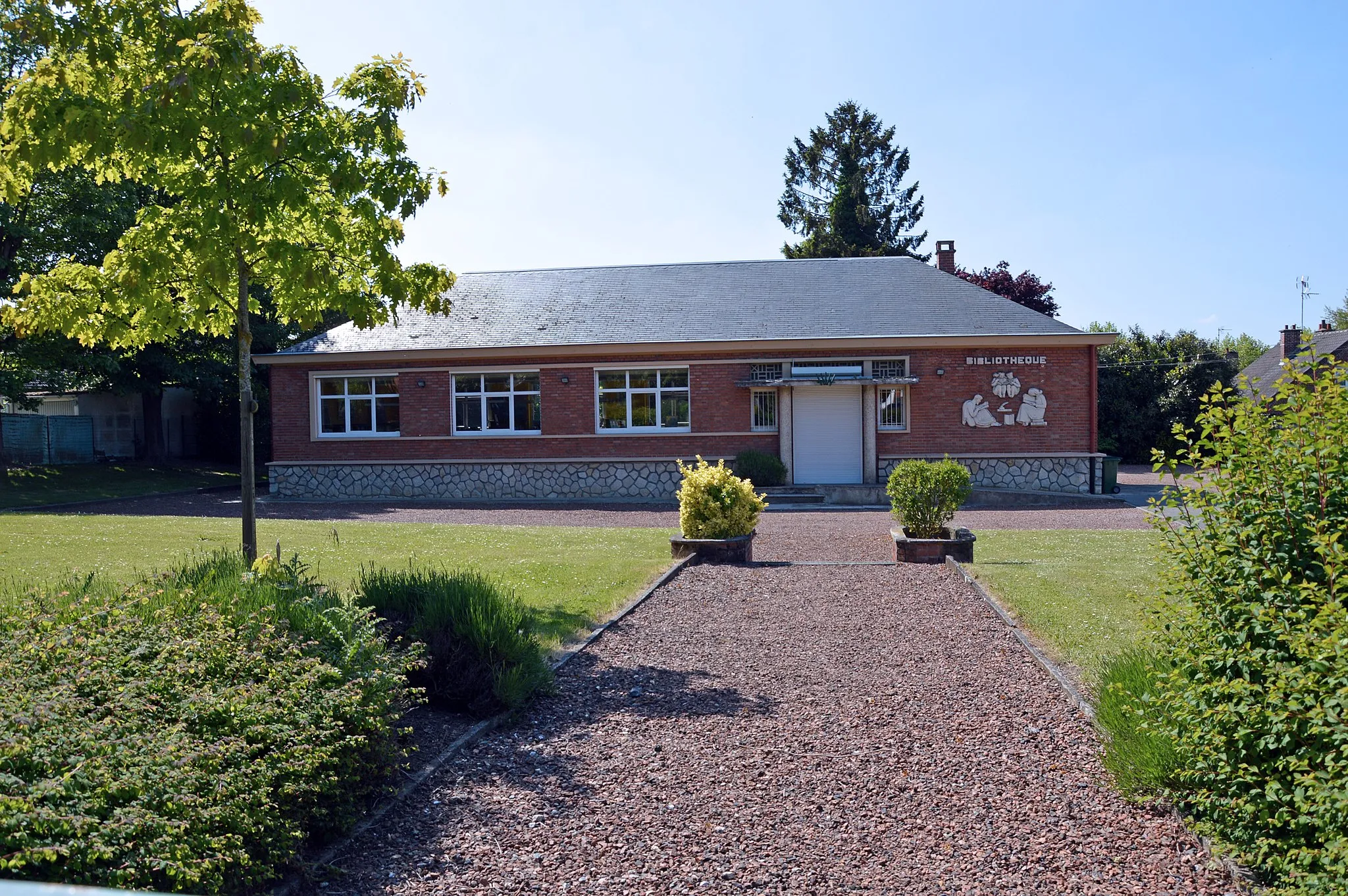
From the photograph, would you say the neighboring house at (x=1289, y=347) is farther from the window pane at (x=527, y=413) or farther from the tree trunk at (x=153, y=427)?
the tree trunk at (x=153, y=427)

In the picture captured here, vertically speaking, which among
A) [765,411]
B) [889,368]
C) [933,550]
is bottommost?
[933,550]

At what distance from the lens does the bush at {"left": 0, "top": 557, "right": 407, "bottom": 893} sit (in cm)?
339

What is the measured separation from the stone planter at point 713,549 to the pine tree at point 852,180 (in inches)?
1638

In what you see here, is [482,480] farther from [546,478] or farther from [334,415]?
[334,415]

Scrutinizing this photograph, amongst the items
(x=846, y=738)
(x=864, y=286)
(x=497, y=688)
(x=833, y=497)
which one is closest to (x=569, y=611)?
(x=497, y=688)

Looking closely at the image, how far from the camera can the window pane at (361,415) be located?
86.1 feet

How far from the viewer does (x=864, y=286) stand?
27.1 metres

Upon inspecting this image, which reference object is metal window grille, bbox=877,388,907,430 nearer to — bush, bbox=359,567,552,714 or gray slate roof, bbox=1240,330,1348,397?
bush, bbox=359,567,552,714

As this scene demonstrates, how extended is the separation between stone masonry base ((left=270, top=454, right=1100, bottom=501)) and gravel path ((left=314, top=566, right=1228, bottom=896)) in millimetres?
16603

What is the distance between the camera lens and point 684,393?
25.0 metres

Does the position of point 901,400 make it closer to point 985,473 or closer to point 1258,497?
point 985,473

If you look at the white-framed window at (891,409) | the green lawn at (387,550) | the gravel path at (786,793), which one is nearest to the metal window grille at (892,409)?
the white-framed window at (891,409)

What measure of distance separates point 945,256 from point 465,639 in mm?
26201

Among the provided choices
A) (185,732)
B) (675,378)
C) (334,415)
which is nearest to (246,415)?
(185,732)
